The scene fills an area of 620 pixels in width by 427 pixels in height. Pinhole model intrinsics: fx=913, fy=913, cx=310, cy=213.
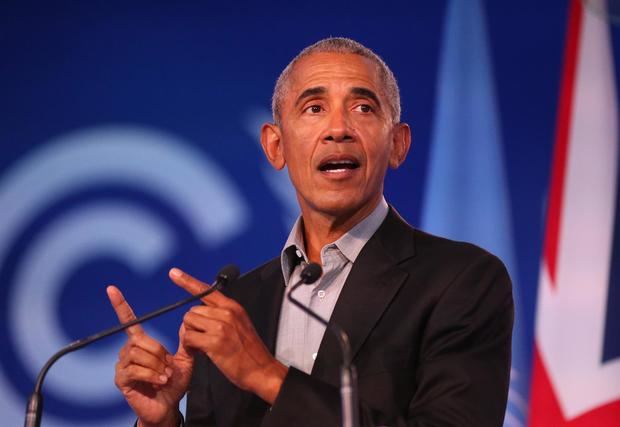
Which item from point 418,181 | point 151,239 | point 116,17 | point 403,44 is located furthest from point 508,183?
point 116,17

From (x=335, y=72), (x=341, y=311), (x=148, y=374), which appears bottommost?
(x=148, y=374)

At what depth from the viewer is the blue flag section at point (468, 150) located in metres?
3.12

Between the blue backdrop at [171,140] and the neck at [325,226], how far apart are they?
0.89 m

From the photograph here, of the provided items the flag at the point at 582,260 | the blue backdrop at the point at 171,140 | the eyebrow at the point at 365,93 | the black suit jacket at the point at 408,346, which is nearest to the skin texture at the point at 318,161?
the eyebrow at the point at 365,93

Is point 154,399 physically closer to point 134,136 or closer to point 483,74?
point 134,136

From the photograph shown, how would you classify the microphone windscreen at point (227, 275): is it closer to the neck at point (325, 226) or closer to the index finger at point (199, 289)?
the index finger at point (199, 289)

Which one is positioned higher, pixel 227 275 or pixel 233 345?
pixel 227 275

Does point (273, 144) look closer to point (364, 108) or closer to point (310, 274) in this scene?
point (364, 108)

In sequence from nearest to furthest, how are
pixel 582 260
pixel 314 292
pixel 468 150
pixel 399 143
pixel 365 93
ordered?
pixel 314 292 → pixel 365 93 → pixel 399 143 → pixel 582 260 → pixel 468 150

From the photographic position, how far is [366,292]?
→ 77.8 inches

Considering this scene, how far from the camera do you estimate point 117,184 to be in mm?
3234

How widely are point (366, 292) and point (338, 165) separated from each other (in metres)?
0.33

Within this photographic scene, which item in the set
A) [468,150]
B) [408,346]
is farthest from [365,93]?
[468,150]

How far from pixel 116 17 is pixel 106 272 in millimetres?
931
